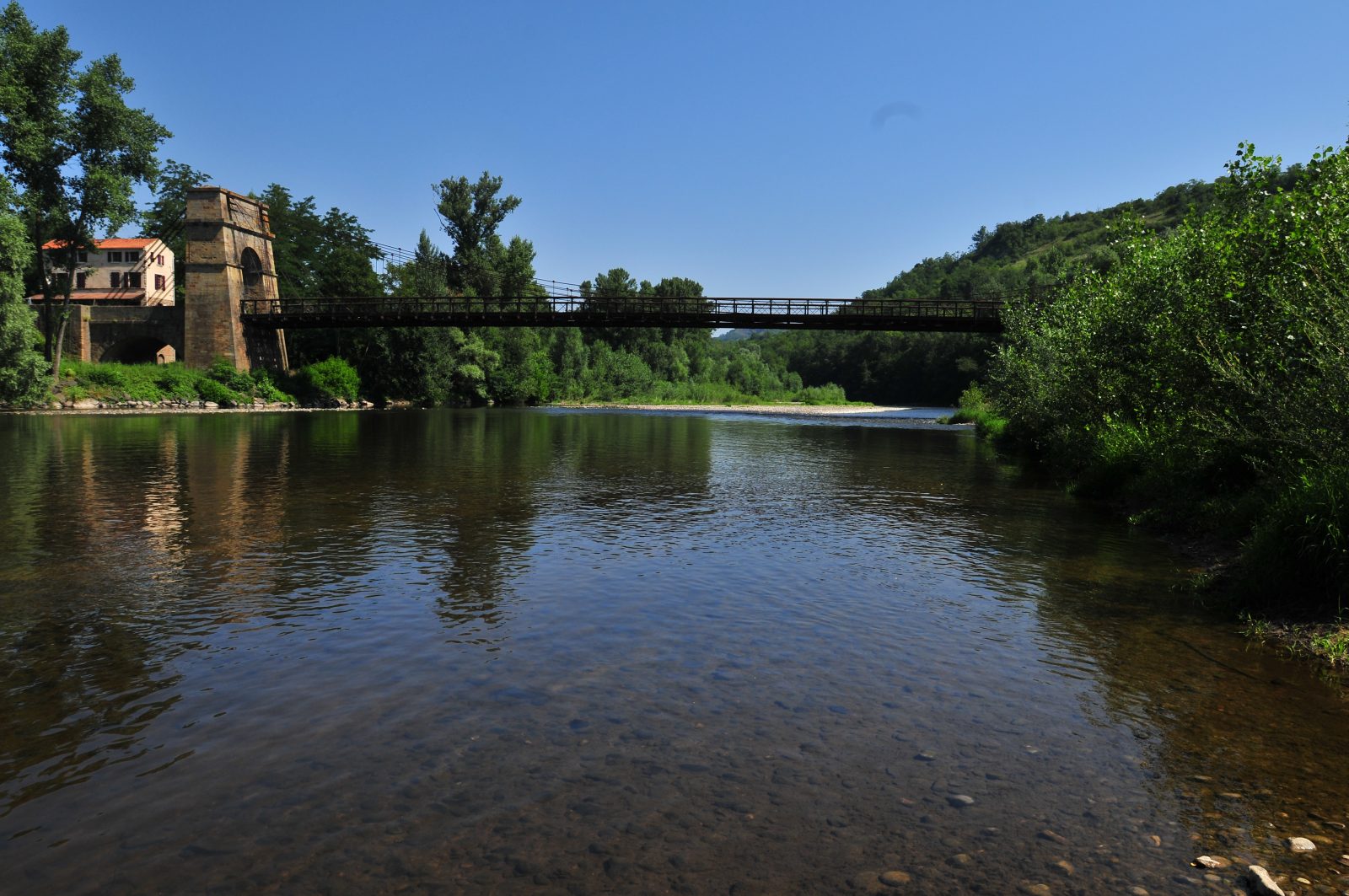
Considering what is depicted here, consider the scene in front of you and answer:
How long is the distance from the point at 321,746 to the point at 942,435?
56.0m

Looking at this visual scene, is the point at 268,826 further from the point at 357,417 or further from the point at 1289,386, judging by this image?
the point at 357,417

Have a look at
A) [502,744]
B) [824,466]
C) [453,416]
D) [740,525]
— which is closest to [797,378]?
[453,416]

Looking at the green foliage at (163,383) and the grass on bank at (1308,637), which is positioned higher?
the green foliage at (163,383)

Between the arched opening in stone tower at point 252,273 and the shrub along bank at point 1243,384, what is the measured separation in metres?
75.5

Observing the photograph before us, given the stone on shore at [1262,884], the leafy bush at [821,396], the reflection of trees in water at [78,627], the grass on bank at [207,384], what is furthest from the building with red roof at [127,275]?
the stone on shore at [1262,884]

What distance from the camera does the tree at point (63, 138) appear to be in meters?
53.5

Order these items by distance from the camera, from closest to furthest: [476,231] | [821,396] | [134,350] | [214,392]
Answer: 1. [214,392]
2. [134,350]
3. [476,231]
4. [821,396]

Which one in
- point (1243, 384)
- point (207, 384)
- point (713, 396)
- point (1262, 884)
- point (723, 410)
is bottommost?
point (1262, 884)

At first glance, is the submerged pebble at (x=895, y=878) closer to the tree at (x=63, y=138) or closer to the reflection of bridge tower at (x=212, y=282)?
the tree at (x=63, y=138)

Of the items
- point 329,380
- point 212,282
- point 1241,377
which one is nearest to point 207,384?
point 212,282

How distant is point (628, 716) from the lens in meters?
7.43

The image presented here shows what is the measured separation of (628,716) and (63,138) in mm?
69091

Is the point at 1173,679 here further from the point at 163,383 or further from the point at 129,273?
the point at 129,273

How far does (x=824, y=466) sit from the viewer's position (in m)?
33.6
